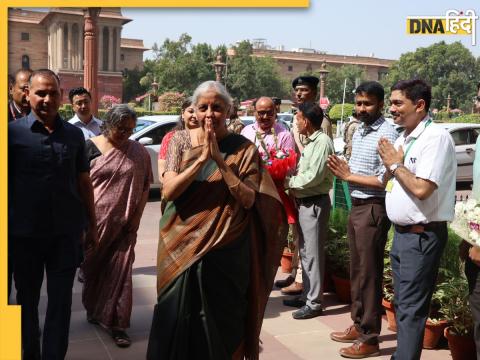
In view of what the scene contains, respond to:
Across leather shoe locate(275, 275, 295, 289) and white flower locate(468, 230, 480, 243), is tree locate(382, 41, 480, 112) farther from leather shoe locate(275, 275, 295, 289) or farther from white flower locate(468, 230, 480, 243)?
white flower locate(468, 230, 480, 243)

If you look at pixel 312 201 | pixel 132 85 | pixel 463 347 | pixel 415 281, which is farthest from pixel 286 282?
pixel 132 85

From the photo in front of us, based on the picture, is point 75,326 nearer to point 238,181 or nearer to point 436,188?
point 238,181

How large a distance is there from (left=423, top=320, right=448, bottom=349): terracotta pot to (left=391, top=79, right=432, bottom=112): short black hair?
5.31 ft

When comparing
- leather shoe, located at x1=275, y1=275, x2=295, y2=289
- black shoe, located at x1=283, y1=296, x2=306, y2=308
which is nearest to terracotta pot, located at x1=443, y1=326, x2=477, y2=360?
black shoe, located at x1=283, y1=296, x2=306, y2=308

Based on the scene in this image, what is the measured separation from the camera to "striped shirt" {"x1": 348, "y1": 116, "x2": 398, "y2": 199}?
3.99 metres

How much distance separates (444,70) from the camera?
71750 millimetres

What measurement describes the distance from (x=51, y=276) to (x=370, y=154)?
7.23 feet

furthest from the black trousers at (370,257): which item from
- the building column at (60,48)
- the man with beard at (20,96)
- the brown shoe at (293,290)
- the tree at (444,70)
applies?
the tree at (444,70)

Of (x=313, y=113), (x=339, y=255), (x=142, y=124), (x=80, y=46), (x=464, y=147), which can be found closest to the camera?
(x=313, y=113)

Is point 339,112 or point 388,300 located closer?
point 388,300

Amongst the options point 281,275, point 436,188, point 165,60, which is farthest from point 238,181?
point 165,60

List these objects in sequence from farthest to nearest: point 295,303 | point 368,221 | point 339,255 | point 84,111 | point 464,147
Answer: point 464,147 → point 84,111 → point 339,255 → point 295,303 → point 368,221

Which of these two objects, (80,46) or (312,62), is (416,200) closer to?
(80,46)

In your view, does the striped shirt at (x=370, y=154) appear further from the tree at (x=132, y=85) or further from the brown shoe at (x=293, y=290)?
the tree at (x=132, y=85)
